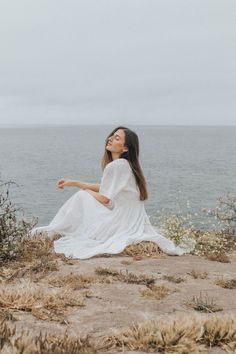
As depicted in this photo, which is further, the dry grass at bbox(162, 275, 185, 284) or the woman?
the woman

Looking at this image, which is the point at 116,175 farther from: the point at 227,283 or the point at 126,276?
the point at 227,283

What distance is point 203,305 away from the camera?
5441 mm

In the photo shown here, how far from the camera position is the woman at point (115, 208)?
9.02 metres

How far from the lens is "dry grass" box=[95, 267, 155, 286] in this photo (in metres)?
6.50

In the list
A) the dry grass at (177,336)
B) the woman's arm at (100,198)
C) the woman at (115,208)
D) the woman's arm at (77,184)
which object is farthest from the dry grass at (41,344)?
the woman's arm at (77,184)

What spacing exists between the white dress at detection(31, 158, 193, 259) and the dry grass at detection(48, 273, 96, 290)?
7.29 feet

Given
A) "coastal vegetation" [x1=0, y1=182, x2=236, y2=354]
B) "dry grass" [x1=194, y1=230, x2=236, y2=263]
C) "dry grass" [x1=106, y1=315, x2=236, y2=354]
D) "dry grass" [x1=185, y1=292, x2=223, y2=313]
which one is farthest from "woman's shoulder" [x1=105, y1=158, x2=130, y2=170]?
"dry grass" [x1=106, y1=315, x2=236, y2=354]

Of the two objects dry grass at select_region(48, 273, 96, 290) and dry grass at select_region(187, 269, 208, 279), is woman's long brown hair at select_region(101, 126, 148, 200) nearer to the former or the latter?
dry grass at select_region(187, 269, 208, 279)

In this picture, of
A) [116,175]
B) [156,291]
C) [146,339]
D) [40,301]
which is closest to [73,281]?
[156,291]

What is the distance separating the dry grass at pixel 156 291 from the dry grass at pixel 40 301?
824 millimetres

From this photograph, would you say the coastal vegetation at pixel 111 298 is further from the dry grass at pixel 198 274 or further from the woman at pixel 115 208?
the woman at pixel 115 208

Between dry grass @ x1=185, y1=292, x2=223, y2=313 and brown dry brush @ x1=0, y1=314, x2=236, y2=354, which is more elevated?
brown dry brush @ x1=0, y1=314, x2=236, y2=354

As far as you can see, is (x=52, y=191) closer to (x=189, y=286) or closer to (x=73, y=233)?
(x=73, y=233)

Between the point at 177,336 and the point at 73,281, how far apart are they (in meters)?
2.44
